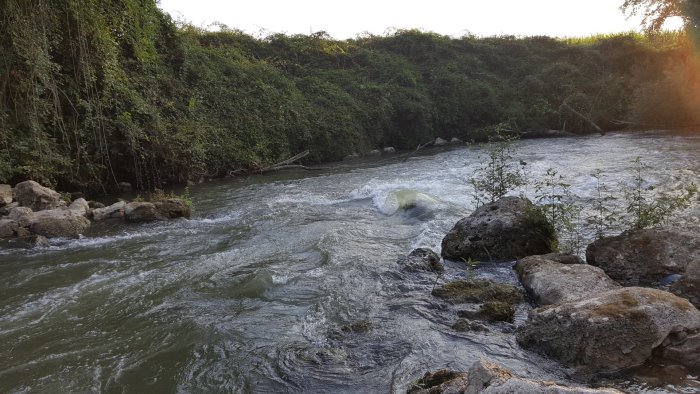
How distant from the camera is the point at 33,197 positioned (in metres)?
11.2

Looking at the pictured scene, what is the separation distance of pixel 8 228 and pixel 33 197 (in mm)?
1672

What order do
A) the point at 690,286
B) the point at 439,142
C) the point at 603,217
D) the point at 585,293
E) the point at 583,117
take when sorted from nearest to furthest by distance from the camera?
the point at 690,286, the point at 585,293, the point at 603,217, the point at 583,117, the point at 439,142

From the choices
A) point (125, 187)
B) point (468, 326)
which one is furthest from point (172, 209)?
point (468, 326)

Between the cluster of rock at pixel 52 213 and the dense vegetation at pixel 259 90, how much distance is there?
103cm

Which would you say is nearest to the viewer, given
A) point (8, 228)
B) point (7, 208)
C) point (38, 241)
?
point (38, 241)

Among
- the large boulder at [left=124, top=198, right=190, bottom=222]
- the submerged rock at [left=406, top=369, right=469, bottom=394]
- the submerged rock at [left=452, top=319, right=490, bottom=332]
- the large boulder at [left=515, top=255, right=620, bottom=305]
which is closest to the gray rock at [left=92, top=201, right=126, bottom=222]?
the large boulder at [left=124, top=198, right=190, bottom=222]

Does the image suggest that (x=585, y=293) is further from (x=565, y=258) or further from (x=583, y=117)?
(x=583, y=117)

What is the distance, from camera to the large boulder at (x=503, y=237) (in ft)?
24.4

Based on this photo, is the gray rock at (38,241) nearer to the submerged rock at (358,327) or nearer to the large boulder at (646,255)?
the submerged rock at (358,327)

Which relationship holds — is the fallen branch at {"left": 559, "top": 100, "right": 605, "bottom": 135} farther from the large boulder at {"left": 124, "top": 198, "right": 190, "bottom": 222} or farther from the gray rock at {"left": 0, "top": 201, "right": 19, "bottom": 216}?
the gray rock at {"left": 0, "top": 201, "right": 19, "bottom": 216}

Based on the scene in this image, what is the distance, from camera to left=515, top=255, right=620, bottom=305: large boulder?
207 inches

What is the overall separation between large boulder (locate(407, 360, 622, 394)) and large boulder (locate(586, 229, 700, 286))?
3.47 metres

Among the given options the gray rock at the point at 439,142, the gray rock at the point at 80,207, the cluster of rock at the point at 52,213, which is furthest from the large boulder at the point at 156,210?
the gray rock at the point at 439,142

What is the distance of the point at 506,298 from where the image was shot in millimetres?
5742
